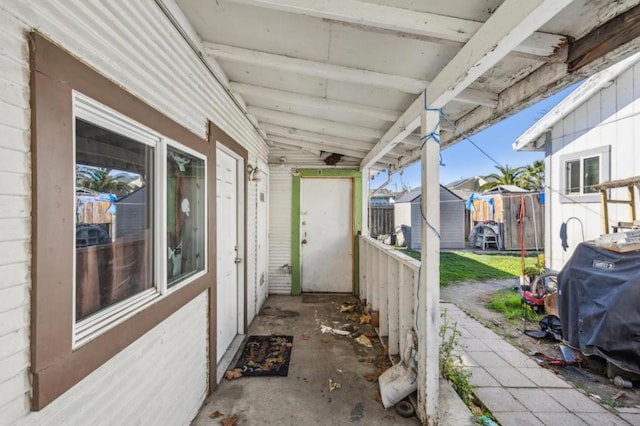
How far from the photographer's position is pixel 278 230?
5.46 m

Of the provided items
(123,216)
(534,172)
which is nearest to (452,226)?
(534,172)

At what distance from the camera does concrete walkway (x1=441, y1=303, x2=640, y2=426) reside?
2.18 metres

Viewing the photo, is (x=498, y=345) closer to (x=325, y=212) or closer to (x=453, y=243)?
(x=325, y=212)

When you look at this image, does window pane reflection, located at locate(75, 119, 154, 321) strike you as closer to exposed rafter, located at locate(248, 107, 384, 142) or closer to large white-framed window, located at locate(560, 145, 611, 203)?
→ exposed rafter, located at locate(248, 107, 384, 142)

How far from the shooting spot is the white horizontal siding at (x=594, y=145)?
14.0 ft

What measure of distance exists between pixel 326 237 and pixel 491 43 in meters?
4.40

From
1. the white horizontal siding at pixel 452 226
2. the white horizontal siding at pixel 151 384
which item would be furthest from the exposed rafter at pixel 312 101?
the white horizontal siding at pixel 452 226

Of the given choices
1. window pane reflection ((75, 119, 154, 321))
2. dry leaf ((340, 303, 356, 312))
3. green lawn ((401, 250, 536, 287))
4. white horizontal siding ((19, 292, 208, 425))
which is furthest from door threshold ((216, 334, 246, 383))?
green lawn ((401, 250, 536, 287))

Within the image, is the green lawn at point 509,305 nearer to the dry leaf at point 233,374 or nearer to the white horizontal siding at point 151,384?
the dry leaf at point 233,374

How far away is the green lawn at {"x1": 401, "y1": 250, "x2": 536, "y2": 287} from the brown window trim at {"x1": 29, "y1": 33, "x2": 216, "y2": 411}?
21.2 ft

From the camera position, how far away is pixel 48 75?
3.23 feet

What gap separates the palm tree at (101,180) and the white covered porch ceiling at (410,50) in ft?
3.49

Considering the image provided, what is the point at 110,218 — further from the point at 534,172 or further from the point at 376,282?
the point at 534,172

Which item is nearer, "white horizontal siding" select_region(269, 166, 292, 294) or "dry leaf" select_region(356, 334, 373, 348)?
"dry leaf" select_region(356, 334, 373, 348)
